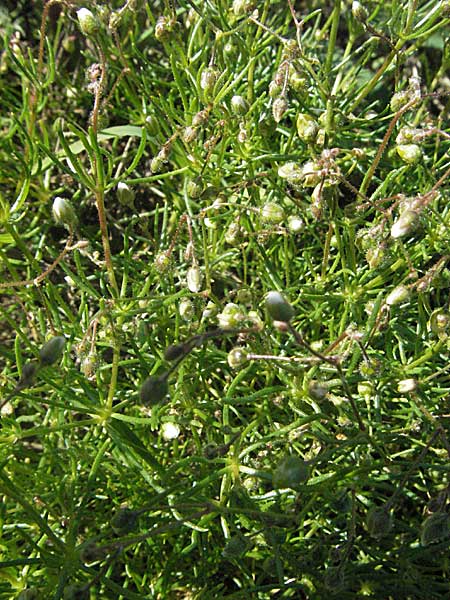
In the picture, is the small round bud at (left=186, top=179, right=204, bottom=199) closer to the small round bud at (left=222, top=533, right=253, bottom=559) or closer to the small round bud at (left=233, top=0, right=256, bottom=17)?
the small round bud at (left=233, top=0, right=256, bottom=17)

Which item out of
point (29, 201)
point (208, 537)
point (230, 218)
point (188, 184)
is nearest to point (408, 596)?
point (208, 537)

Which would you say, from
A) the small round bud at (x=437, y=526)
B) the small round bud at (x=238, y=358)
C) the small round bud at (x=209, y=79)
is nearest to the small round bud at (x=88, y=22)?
the small round bud at (x=209, y=79)

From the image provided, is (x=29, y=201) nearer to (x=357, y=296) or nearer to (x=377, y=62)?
(x=357, y=296)

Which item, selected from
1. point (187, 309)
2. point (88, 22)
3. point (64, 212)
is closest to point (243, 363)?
point (187, 309)

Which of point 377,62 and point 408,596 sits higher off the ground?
point 377,62

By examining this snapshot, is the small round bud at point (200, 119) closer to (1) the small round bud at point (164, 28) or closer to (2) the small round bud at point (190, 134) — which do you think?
(2) the small round bud at point (190, 134)

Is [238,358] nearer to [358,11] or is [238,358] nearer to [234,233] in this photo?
[234,233]
